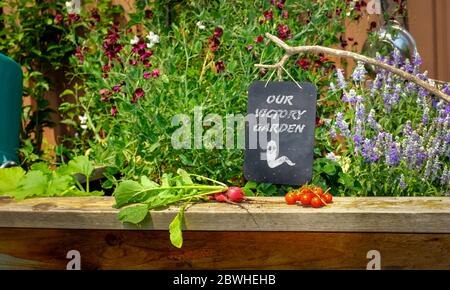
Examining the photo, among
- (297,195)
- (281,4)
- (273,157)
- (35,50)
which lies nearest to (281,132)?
(273,157)

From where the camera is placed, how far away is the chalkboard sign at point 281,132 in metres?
1.53

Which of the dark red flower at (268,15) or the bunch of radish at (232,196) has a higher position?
the dark red flower at (268,15)

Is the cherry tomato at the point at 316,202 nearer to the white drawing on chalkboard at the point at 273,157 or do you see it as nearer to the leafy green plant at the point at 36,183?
the white drawing on chalkboard at the point at 273,157

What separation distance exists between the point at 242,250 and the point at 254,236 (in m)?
0.04

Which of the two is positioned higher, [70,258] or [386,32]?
[386,32]

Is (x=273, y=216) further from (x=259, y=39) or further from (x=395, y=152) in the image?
(x=259, y=39)

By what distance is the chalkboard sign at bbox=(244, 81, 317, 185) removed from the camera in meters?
1.53

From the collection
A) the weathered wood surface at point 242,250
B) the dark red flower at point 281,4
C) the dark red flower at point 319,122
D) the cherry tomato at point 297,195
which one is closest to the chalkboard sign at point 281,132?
the cherry tomato at point 297,195

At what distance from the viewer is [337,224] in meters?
1.33

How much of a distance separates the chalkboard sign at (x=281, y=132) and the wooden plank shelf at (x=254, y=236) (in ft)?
0.38

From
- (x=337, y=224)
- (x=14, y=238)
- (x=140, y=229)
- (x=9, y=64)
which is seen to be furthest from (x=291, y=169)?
(x=9, y=64)

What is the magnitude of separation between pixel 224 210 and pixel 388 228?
0.35m

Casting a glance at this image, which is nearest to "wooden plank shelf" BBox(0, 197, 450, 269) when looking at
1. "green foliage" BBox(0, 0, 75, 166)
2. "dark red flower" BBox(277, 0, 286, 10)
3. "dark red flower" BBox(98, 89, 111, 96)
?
"dark red flower" BBox(98, 89, 111, 96)
